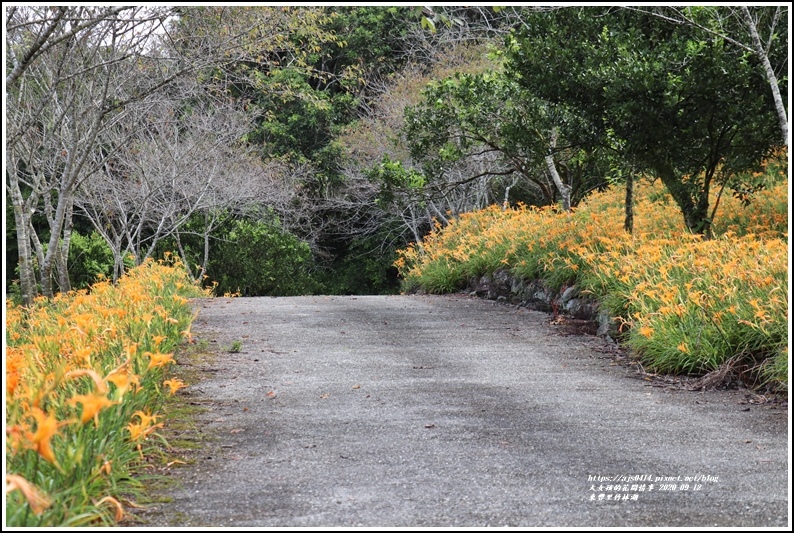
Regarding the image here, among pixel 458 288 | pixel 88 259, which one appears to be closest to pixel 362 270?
pixel 88 259

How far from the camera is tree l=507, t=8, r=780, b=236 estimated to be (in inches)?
353

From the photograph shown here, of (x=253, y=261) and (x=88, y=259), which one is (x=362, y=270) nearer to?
(x=253, y=261)

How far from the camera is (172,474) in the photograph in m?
3.95

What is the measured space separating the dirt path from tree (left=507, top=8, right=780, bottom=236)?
301cm

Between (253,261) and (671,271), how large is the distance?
47.2 feet

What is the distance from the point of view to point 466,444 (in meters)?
4.49

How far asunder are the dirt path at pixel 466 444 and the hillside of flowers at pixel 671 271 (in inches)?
19.4

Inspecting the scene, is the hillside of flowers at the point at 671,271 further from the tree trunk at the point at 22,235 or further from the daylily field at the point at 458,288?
the tree trunk at the point at 22,235

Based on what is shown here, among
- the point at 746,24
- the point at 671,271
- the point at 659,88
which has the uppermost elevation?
the point at 746,24

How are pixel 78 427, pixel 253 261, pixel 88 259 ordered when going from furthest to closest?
pixel 253 261 → pixel 88 259 → pixel 78 427

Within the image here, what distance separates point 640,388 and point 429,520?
3386mm

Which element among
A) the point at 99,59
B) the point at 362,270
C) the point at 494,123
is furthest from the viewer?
the point at 362,270

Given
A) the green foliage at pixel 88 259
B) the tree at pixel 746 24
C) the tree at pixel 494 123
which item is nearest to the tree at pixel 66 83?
the tree at pixel 494 123

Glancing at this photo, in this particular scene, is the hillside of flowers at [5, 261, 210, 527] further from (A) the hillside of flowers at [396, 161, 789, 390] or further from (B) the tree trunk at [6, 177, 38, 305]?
(A) the hillside of flowers at [396, 161, 789, 390]
